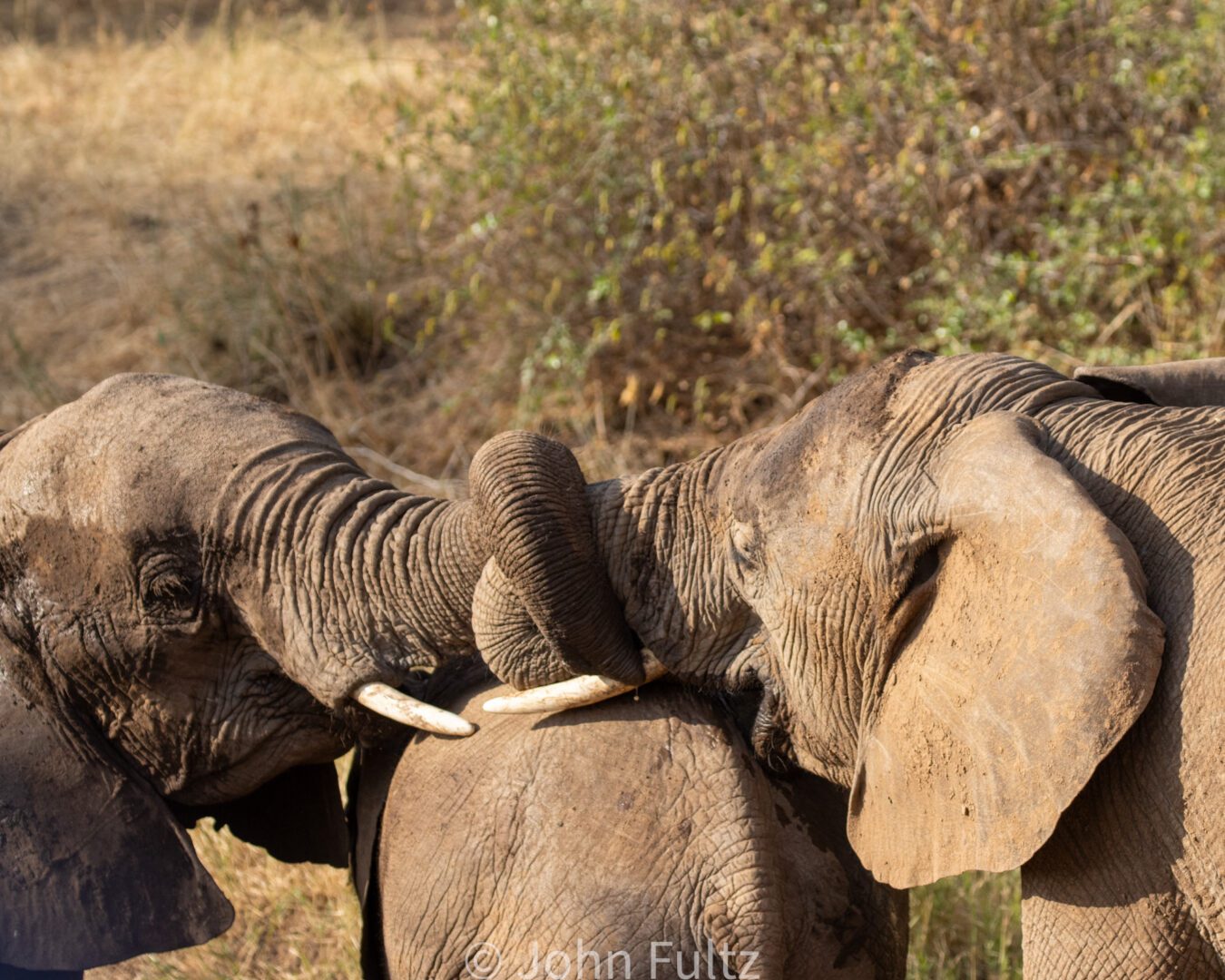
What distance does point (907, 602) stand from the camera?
245cm

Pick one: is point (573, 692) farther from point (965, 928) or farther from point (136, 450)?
point (965, 928)

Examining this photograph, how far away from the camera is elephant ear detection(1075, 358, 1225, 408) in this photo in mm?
2734

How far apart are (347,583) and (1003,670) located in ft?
4.24

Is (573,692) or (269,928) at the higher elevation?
(573,692)

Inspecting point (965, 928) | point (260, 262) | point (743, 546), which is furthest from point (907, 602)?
point (260, 262)

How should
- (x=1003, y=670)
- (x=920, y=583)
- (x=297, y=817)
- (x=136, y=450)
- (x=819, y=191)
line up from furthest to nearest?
(x=819, y=191)
(x=297, y=817)
(x=136, y=450)
(x=920, y=583)
(x=1003, y=670)

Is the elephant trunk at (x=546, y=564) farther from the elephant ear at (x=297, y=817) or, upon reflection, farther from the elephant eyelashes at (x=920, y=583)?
the elephant ear at (x=297, y=817)

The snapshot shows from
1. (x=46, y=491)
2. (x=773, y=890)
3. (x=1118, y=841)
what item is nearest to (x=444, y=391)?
(x=46, y=491)

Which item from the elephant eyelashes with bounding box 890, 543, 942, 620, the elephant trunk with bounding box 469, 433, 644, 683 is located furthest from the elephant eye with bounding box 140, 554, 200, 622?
the elephant eyelashes with bounding box 890, 543, 942, 620

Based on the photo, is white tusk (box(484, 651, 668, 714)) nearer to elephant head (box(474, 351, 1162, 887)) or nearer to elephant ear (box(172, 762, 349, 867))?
elephant head (box(474, 351, 1162, 887))

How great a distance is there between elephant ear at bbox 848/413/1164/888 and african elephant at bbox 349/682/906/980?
0.93ft

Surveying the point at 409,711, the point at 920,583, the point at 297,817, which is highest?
the point at 920,583

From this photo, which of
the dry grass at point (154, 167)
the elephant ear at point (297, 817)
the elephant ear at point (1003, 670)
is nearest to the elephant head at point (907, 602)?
the elephant ear at point (1003, 670)

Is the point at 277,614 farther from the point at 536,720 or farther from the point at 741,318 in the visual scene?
the point at 741,318
